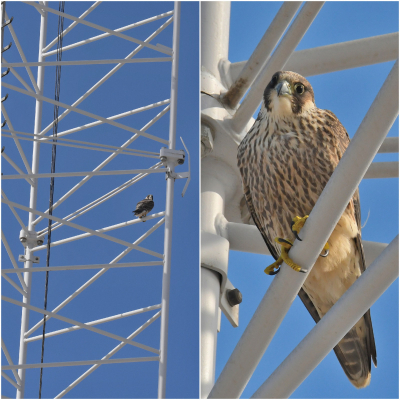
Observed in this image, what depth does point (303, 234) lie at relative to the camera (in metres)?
3.29

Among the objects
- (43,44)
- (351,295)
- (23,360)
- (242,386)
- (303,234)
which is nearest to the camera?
(351,295)

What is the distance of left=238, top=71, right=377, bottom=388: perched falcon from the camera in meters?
4.47

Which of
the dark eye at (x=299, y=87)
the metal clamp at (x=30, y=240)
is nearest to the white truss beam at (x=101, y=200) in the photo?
the metal clamp at (x=30, y=240)

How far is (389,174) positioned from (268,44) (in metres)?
1.58

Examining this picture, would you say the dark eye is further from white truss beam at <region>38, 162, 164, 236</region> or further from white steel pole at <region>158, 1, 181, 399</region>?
white truss beam at <region>38, 162, 164, 236</region>

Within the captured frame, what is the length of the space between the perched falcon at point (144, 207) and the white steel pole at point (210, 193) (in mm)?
1061

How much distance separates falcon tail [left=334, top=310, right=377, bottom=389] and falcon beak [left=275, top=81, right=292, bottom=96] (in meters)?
1.47

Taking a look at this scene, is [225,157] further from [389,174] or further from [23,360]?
[23,360]

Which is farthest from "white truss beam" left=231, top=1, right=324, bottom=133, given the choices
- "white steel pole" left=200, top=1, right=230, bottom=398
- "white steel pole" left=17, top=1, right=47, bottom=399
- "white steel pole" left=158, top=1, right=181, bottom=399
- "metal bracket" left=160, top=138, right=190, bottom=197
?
"white steel pole" left=17, top=1, right=47, bottom=399

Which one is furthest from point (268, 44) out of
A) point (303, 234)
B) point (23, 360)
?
point (23, 360)

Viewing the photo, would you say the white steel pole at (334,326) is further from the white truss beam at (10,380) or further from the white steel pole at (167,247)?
the white truss beam at (10,380)

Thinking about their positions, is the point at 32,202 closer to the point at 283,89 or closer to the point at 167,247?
the point at 167,247

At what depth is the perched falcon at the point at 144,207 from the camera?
6.74 meters

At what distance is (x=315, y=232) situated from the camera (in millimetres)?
3213
